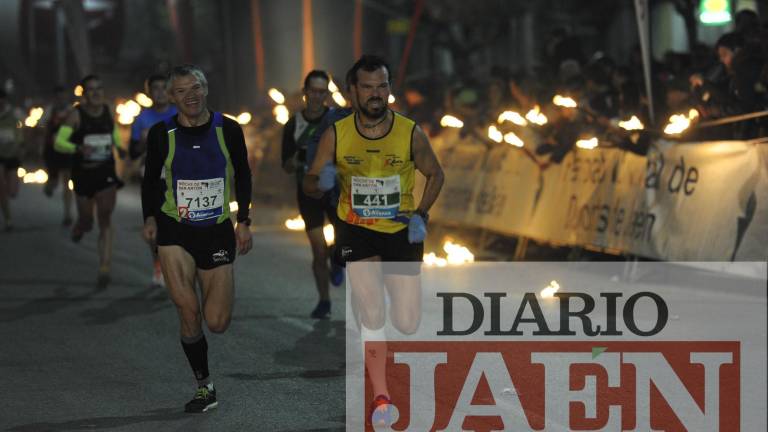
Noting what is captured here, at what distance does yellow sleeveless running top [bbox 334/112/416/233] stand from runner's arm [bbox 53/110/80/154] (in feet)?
19.8

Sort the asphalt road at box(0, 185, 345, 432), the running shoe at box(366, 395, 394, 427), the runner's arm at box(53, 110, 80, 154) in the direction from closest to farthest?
1. the running shoe at box(366, 395, 394, 427)
2. the asphalt road at box(0, 185, 345, 432)
3. the runner's arm at box(53, 110, 80, 154)

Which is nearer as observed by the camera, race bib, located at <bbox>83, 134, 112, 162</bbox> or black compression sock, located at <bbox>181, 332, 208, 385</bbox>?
black compression sock, located at <bbox>181, 332, 208, 385</bbox>

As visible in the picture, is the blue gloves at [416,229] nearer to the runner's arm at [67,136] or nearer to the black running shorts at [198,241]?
Answer: the black running shorts at [198,241]

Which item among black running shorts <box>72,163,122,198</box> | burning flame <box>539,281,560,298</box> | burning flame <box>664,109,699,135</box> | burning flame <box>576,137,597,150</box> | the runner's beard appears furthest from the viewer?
black running shorts <box>72,163,122,198</box>

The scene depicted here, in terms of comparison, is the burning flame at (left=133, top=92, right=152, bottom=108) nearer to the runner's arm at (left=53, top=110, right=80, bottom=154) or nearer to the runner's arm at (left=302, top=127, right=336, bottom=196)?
the runner's arm at (left=53, top=110, right=80, bottom=154)

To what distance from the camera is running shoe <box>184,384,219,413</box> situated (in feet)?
26.9

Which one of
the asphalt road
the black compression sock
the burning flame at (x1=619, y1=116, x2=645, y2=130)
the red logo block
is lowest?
the asphalt road

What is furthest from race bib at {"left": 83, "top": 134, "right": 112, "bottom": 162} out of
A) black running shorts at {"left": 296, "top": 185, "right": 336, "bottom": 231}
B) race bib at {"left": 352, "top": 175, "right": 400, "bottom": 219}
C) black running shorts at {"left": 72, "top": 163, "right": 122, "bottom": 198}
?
race bib at {"left": 352, "top": 175, "right": 400, "bottom": 219}

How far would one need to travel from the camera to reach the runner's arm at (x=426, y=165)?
26.8 ft

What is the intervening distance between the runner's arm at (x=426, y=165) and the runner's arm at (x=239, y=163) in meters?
0.96

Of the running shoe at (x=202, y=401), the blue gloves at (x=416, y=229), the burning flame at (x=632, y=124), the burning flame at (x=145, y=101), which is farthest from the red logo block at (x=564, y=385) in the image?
the burning flame at (x=145, y=101)

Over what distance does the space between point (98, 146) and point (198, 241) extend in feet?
19.4

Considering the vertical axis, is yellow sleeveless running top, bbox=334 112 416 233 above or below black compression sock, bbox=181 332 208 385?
above

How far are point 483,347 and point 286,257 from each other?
6634 millimetres
